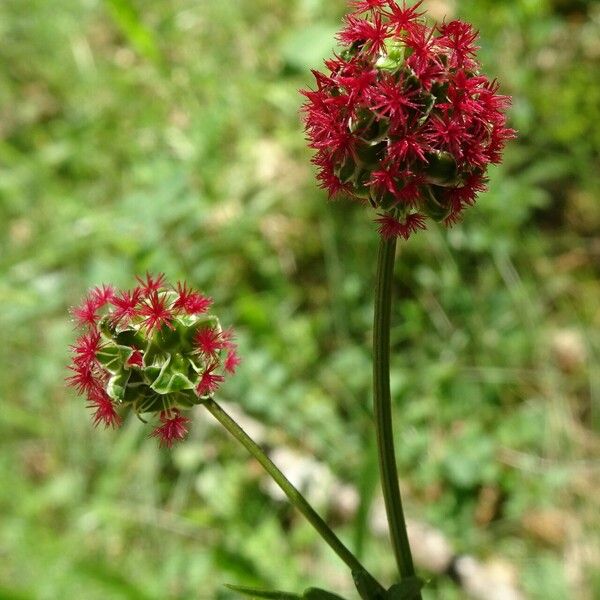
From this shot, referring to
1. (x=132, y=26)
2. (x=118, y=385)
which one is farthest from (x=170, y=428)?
(x=132, y=26)

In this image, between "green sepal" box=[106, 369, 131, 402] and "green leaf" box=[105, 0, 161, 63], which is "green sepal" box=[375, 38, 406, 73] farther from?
"green leaf" box=[105, 0, 161, 63]

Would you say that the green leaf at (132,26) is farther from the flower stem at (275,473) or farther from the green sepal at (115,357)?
the flower stem at (275,473)

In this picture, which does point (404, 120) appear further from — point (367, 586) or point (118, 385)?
point (367, 586)

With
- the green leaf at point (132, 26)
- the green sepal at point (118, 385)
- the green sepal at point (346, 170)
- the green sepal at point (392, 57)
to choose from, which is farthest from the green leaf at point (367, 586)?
the green leaf at point (132, 26)

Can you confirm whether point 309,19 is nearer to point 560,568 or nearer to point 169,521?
point 169,521

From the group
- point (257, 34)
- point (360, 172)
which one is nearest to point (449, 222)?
point (360, 172)

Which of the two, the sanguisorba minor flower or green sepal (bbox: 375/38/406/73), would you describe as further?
the sanguisorba minor flower

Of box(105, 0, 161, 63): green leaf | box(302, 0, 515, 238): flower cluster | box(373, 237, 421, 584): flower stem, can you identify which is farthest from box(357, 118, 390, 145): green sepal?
box(105, 0, 161, 63): green leaf
